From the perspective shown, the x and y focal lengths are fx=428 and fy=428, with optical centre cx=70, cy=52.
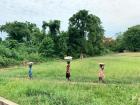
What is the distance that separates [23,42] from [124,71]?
3543 cm

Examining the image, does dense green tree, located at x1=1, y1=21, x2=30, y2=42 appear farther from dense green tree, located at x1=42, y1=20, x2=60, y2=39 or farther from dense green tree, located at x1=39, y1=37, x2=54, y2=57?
dense green tree, located at x1=39, y1=37, x2=54, y2=57

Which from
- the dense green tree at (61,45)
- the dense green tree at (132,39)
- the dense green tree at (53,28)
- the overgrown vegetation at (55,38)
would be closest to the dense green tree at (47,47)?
the overgrown vegetation at (55,38)

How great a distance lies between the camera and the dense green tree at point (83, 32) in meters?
66.1

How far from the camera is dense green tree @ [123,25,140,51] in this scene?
259 ft

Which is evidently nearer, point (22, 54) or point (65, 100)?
point (65, 100)

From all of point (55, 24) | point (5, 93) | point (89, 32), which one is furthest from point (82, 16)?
point (5, 93)

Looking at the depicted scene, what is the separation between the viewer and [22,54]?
51.2m

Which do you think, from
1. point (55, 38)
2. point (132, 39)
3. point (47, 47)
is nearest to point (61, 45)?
point (55, 38)

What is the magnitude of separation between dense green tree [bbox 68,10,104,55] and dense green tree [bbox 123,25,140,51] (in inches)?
438

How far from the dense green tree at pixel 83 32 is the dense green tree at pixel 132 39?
11.1 m

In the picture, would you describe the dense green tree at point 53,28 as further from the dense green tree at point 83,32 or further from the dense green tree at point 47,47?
the dense green tree at point 83,32

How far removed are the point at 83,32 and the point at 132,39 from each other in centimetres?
1648

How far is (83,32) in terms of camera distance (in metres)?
67.6

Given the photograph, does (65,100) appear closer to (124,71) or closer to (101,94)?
(101,94)
